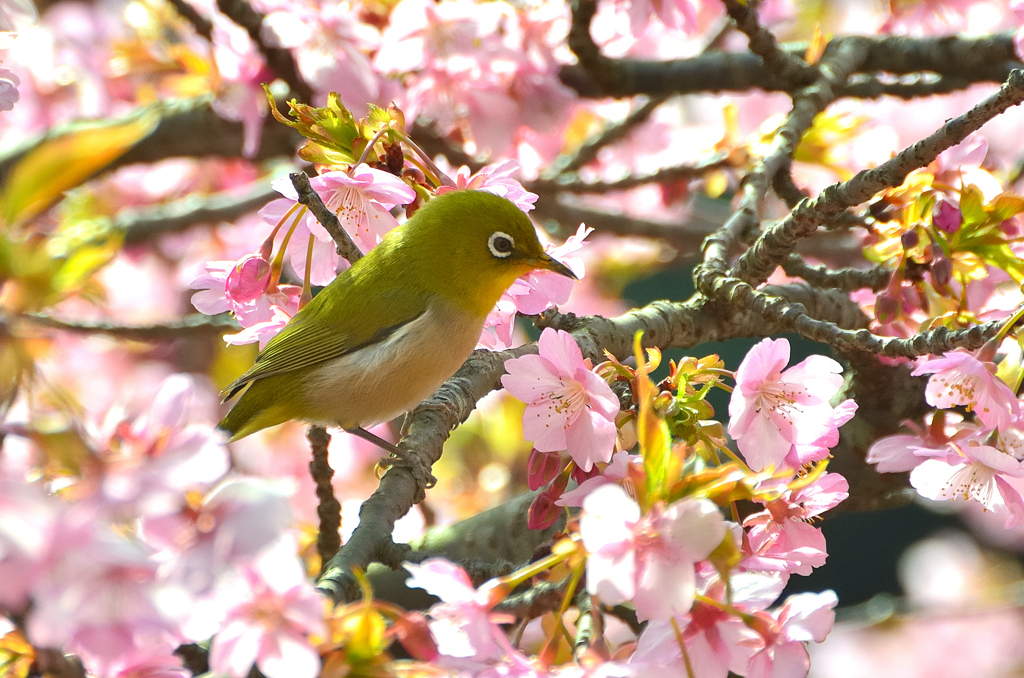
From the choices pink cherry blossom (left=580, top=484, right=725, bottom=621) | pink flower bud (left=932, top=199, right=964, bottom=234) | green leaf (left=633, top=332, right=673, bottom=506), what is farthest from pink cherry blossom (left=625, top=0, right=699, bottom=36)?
Result: pink cherry blossom (left=580, top=484, right=725, bottom=621)

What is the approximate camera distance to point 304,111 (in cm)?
163

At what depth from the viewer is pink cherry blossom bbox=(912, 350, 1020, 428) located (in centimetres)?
141

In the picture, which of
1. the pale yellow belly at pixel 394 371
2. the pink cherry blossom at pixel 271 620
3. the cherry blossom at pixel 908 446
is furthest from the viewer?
the pale yellow belly at pixel 394 371

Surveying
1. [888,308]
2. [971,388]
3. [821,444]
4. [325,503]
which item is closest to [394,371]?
[325,503]

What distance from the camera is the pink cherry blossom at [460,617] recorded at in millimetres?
1083

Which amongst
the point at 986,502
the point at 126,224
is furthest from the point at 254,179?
the point at 986,502

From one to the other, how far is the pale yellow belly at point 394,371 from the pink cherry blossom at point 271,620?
1026mm

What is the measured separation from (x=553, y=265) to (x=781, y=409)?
0.58 m

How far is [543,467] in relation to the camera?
1.48 metres

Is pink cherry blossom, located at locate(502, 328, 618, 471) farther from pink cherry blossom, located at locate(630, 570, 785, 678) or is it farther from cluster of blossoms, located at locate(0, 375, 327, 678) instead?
cluster of blossoms, located at locate(0, 375, 327, 678)

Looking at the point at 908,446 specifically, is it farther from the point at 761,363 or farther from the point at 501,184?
the point at 501,184

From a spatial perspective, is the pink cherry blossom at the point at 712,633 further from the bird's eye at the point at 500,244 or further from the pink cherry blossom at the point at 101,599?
the bird's eye at the point at 500,244

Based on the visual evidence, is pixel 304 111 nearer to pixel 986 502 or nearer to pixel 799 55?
pixel 986 502

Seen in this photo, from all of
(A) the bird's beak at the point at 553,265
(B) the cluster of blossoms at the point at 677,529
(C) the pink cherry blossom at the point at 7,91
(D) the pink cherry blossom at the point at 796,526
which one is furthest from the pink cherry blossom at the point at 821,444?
(C) the pink cherry blossom at the point at 7,91
